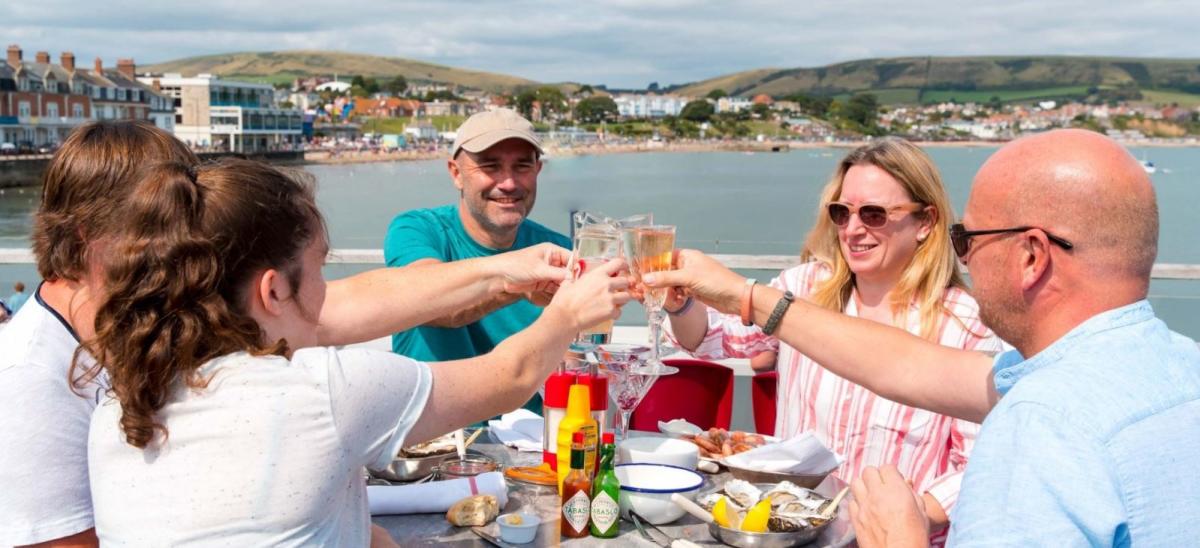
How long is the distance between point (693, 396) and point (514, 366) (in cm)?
189

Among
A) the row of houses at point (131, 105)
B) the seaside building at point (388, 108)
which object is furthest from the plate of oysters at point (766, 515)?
the seaside building at point (388, 108)

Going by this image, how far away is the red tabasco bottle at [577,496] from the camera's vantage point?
194 centimetres

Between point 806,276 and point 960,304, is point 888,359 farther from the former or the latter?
point 806,276

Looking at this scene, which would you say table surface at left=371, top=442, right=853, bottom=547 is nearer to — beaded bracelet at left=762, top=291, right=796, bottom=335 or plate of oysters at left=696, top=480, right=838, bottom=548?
plate of oysters at left=696, top=480, right=838, bottom=548

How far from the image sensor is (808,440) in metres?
2.30

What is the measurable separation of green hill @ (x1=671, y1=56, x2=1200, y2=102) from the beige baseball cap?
117 meters

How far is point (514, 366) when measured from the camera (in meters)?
1.81

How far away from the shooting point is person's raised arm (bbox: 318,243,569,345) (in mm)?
2707

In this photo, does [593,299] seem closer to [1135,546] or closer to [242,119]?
[1135,546]

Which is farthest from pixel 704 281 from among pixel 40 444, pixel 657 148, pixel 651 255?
pixel 657 148

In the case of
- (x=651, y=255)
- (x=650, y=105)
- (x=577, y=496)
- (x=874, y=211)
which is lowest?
(x=577, y=496)

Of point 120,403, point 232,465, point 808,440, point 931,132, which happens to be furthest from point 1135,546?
point 931,132

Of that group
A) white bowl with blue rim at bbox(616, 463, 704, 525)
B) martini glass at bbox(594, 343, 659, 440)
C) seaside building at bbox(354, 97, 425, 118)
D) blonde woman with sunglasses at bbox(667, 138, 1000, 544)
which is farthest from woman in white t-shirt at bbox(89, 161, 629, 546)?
seaside building at bbox(354, 97, 425, 118)

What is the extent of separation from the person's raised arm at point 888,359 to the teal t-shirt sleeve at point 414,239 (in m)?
1.21
